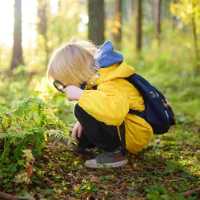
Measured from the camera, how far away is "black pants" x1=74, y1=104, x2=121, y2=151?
433cm

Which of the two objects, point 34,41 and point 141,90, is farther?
point 34,41

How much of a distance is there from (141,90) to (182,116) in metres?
3.05

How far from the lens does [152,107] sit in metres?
4.54

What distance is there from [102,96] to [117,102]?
135 millimetres

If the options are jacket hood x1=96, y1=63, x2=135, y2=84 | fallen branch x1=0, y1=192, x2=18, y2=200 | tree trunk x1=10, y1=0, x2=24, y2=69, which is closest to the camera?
fallen branch x1=0, y1=192, x2=18, y2=200

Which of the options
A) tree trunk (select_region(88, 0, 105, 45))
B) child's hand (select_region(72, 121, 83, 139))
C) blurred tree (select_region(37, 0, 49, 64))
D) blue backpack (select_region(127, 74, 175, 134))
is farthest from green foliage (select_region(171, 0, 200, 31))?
child's hand (select_region(72, 121, 83, 139))

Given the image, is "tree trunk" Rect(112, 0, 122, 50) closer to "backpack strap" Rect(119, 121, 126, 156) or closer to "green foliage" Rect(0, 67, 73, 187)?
"backpack strap" Rect(119, 121, 126, 156)

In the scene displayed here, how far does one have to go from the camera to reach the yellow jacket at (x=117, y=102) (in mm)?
4168

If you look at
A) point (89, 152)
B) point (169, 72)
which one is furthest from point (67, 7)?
point (89, 152)

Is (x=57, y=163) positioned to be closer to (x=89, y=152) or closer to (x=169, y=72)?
(x=89, y=152)

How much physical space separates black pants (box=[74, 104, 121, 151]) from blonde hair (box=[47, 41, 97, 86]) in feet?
0.80

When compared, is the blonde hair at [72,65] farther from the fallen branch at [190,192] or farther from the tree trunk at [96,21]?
the tree trunk at [96,21]

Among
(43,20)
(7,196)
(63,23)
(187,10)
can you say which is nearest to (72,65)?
(7,196)

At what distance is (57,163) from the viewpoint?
14.5ft
